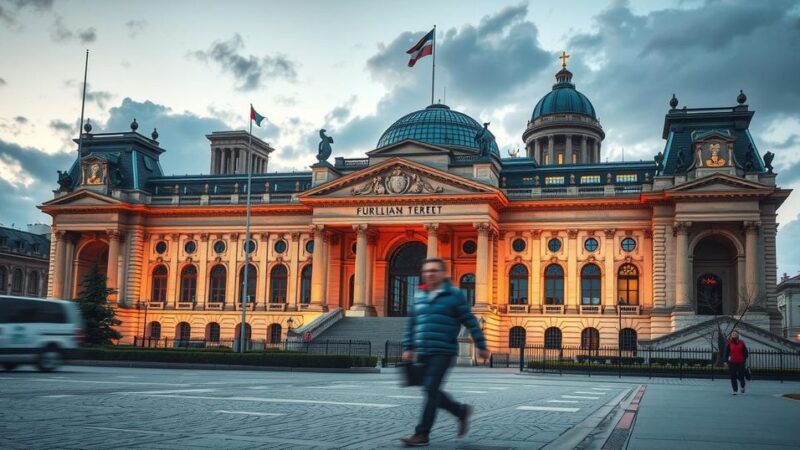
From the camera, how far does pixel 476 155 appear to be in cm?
6969

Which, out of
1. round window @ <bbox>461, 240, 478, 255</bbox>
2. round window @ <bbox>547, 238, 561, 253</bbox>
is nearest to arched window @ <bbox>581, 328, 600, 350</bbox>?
round window @ <bbox>547, 238, 561, 253</bbox>

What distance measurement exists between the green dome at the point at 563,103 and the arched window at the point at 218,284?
4375 cm

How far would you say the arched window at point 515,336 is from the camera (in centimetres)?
6844

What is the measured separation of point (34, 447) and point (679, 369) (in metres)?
37.8

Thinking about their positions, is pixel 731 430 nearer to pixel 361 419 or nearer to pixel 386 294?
pixel 361 419

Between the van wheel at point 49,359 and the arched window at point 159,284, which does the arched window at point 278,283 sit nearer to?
the arched window at point 159,284

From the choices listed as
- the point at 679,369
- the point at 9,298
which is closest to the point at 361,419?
the point at 9,298

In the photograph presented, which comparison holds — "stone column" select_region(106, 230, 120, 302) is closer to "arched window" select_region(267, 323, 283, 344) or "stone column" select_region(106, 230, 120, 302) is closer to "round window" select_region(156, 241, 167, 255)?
"round window" select_region(156, 241, 167, 255)

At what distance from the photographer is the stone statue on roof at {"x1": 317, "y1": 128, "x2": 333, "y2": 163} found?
2810 inches

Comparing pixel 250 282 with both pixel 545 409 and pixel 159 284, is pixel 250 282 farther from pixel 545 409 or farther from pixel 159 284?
pixel 545 409

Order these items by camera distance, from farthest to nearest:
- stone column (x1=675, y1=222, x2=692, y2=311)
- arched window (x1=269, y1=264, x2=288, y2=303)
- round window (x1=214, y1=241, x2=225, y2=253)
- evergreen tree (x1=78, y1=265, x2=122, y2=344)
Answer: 1. round window (x1=214, y1=241, x2=225, y2=253)
2. arched window (x1=269, y1=264, x2=288, y2=303)
3. stone column (x1=675, y1=222, x2=692, y2=311)
4. evergreen tree (x1=78, y1=265, x2=122, y2=344)

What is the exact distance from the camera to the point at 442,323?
34.8 feet

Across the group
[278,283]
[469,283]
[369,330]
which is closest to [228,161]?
[278,283]

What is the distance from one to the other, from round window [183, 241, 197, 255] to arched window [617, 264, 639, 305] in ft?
121
